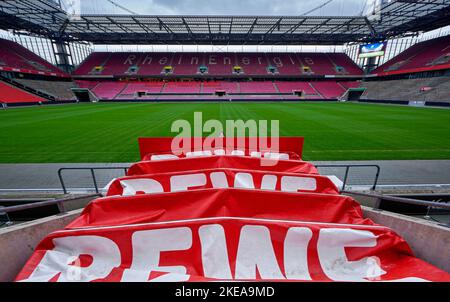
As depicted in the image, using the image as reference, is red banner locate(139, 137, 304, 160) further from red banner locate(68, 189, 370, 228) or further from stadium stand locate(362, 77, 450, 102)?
stadium stand locate(362, 77, 450, 102)

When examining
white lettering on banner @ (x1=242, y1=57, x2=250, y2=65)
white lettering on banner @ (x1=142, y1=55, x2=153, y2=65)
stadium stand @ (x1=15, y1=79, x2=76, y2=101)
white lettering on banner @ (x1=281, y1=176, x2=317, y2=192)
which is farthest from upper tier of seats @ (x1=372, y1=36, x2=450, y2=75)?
stadium stand @ (x1=15, y1=79, x2=76, y2=101)

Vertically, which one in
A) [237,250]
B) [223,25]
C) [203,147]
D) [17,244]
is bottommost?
[17,244]

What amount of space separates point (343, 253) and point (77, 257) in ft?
8.34

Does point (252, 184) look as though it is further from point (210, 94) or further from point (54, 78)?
point (54, 78)

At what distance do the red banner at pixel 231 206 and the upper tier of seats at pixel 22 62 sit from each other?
48.5 metres

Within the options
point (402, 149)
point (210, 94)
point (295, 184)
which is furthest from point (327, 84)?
point (295, 184)

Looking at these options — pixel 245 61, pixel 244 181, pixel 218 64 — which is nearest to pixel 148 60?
pixel 218 64

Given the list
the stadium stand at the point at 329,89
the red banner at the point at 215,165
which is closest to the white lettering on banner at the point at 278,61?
the stadium stand at the point at 329,89

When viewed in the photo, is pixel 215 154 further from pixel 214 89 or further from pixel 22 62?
pixel 22 62

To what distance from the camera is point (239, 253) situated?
6.02 ft

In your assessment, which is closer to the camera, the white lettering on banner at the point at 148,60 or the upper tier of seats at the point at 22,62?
the upper tier of seats at the point at 22,62

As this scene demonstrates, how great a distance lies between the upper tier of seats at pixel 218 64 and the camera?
1969 inches

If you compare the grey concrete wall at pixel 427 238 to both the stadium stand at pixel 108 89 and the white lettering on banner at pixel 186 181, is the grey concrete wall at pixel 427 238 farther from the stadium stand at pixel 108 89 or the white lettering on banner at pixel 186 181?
the stadium stand at pixel 108 89

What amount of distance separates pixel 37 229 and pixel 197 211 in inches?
74.2
